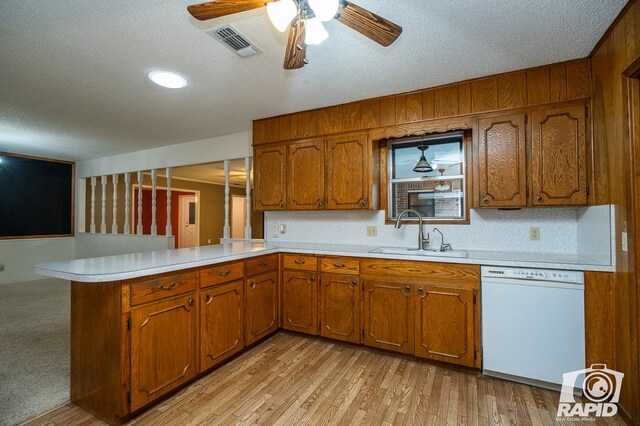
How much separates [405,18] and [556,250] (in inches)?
82.8

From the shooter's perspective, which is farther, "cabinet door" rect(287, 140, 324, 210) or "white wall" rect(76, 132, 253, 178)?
"white wall" rect(76, 132, 253, 178)

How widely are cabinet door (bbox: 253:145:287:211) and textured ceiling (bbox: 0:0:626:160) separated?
A: 43 cm

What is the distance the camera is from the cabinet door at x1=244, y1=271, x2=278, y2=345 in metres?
2.52

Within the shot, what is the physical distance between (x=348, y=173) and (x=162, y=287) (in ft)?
6.11

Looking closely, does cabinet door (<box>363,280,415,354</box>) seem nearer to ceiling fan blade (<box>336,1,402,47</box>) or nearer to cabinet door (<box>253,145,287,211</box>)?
cabinet door (<box>253,145,287,211</box>)

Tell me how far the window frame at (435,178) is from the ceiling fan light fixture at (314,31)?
1541 millimetres

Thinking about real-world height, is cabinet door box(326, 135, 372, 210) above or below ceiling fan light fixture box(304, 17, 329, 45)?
below

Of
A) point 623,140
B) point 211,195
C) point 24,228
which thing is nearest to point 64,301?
point 24,228

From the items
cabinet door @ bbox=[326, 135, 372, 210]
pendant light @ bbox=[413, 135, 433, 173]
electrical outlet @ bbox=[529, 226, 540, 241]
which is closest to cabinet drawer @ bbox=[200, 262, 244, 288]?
cabinet door @ bbox=[326, 135, 372, 210]

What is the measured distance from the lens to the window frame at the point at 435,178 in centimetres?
265

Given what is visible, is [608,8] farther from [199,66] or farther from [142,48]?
[142,48]

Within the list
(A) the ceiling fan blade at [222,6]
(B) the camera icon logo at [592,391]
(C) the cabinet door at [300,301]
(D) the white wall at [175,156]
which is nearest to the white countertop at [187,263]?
(C) the cabinet door at [300,301]

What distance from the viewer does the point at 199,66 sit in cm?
225

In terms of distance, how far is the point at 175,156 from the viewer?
15.2 feet
